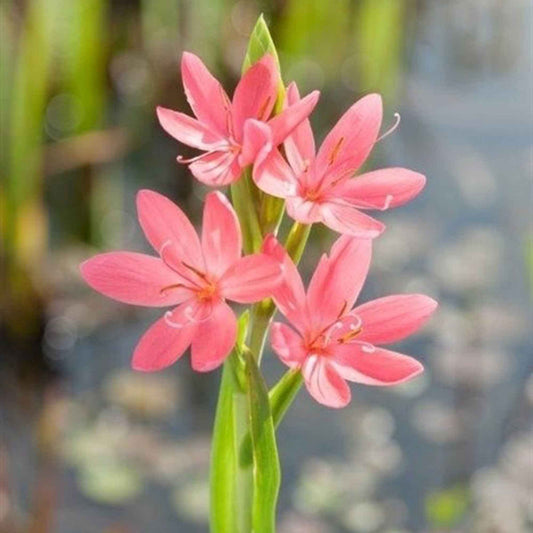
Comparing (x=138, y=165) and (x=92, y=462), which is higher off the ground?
(x=138, y=165)

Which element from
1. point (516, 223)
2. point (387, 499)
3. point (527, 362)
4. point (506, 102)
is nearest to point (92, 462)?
point (387, 499)

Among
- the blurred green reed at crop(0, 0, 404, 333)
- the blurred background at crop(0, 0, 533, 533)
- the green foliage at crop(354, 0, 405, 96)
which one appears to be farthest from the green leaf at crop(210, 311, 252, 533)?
the green foliage at crop(354, 0, 405, 96)

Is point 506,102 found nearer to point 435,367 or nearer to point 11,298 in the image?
point 435,367

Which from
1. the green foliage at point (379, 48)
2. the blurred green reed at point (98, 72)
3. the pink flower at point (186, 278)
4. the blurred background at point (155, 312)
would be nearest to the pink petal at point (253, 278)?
the pink flower at point (186, 278)

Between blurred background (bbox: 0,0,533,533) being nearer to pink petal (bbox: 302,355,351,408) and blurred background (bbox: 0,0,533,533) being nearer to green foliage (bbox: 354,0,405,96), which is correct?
green foliage (bbox: 354,0,405,96)

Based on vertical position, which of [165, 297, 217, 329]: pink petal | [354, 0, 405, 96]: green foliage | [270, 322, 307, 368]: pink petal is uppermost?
[165, 297, 217, 329]: pink petal

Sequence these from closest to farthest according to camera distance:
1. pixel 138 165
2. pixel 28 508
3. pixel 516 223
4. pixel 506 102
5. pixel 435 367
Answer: pixel 28 508
pixel 435 367
pixel 516 223
pixel 138 165
pixel 506 102
